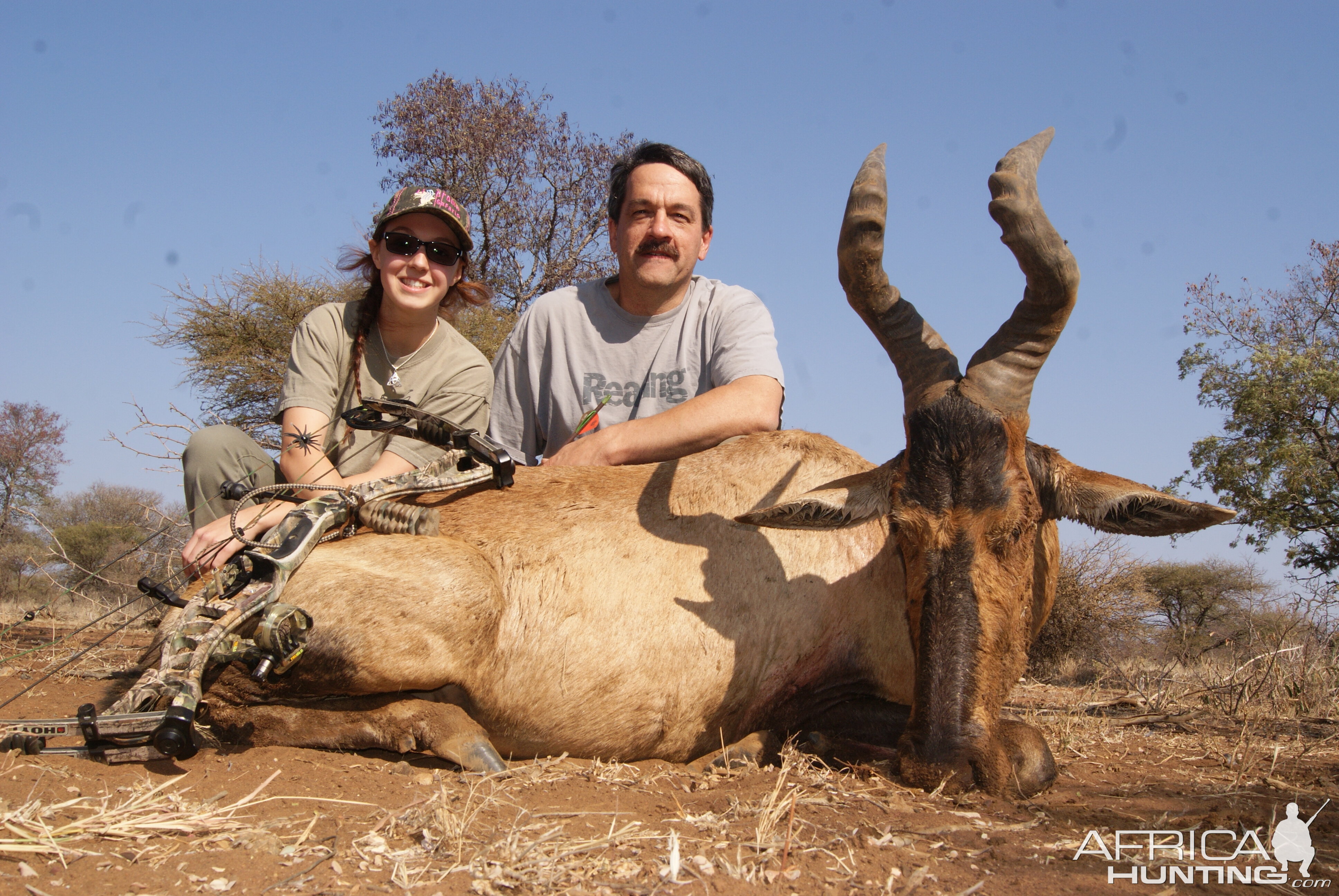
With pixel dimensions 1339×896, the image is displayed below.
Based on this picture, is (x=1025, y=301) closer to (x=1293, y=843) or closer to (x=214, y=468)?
(x=1293, y=843)

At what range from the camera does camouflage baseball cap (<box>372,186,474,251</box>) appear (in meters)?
5.62

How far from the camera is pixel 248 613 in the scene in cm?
371

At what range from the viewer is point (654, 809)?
3.38m

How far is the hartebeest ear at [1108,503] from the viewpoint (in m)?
3.93

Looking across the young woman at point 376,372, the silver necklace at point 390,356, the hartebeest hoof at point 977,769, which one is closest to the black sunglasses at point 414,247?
the young woman at point 376,372

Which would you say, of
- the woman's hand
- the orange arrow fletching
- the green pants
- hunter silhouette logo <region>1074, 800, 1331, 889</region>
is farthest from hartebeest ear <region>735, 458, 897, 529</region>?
the green pants

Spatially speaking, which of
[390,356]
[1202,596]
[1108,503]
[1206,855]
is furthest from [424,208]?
[1202,596]

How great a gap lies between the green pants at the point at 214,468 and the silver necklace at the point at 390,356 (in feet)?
2.97

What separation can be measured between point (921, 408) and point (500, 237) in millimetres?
17409

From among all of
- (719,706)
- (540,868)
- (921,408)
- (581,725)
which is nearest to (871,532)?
(921,408)

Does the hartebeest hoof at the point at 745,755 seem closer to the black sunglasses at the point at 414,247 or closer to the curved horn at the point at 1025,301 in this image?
the curved horn at the point at 1025,301

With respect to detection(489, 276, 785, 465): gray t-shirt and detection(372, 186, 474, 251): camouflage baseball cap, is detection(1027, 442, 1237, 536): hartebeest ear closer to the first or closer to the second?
detection(489, 276, 785, 465): gray t-shirt

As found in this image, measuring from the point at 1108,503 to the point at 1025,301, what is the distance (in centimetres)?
99

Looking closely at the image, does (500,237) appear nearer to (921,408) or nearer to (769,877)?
(921,408)
